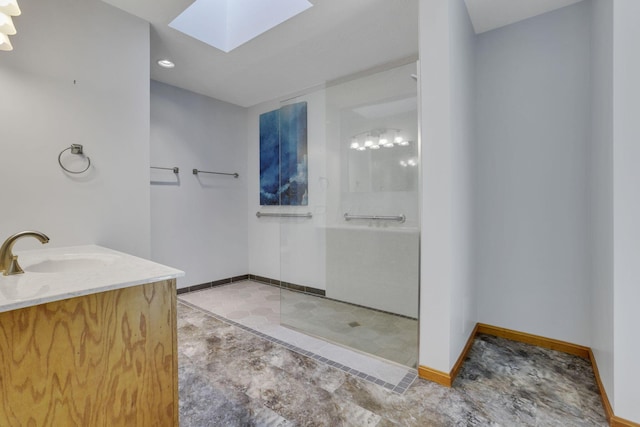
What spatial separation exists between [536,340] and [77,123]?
3.63 m

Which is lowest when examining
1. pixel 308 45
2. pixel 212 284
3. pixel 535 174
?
pixel 212 284

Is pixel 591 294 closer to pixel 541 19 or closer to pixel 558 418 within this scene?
pixel 558 418

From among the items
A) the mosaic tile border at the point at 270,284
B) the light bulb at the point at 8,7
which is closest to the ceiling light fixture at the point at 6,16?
the light bulb at the point at 8,7

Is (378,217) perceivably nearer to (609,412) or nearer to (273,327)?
(273,327)

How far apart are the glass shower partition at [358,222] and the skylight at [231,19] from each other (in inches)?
41.7

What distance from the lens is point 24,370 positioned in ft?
2.89

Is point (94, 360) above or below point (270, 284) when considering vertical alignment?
above

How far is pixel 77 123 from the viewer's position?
1.94 m

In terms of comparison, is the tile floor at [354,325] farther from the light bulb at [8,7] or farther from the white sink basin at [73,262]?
the light bulb at [8,7]

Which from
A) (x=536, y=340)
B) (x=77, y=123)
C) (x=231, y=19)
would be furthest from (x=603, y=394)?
(x=231, y=19)

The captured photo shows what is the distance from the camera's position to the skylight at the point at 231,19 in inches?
88.2

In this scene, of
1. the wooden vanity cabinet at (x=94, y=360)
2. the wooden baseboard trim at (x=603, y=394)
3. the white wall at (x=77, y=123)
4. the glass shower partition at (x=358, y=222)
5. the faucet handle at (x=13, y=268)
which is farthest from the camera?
the glass shower partition at (x=358, y=222)

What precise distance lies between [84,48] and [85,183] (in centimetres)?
89
